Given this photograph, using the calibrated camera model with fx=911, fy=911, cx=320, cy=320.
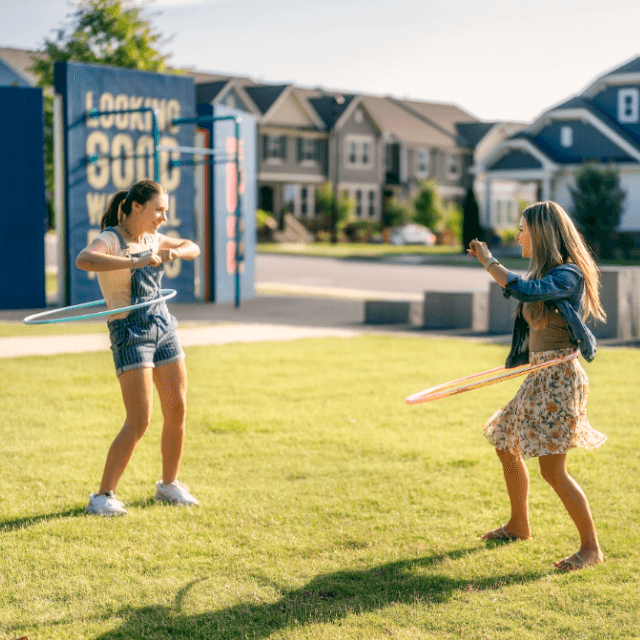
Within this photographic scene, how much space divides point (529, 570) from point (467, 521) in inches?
33.0

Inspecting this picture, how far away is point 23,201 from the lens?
672 inches

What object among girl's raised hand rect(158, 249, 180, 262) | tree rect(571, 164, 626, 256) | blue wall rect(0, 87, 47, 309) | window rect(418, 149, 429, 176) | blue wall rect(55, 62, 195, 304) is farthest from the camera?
window rect(418, 149, 429, 176)

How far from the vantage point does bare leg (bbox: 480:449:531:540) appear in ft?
16.6

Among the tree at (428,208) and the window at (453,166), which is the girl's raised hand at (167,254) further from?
the window at (453,166)

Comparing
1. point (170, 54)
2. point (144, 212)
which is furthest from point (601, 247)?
point (144, 212)

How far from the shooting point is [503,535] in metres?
5.21

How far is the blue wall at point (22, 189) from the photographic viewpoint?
55.7 feet

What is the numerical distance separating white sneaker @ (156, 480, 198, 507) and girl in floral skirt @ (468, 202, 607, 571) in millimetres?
2063

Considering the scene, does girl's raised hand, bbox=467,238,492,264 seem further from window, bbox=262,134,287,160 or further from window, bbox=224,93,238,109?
window, bbox=262,134,287,160

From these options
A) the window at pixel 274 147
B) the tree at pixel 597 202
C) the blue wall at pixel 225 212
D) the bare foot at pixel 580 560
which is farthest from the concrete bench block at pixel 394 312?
the window at pixel 274 147

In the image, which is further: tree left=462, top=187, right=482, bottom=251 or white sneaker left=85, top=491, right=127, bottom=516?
tree left=462, top=187, right=482, bottom=251

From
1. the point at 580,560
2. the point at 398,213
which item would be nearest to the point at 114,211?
the point at 580,560

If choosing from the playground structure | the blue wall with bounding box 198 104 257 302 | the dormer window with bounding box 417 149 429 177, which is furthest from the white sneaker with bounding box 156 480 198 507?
the dormer window with bounding box 417 149 429 177

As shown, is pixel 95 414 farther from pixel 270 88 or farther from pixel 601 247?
pixel 270 88
